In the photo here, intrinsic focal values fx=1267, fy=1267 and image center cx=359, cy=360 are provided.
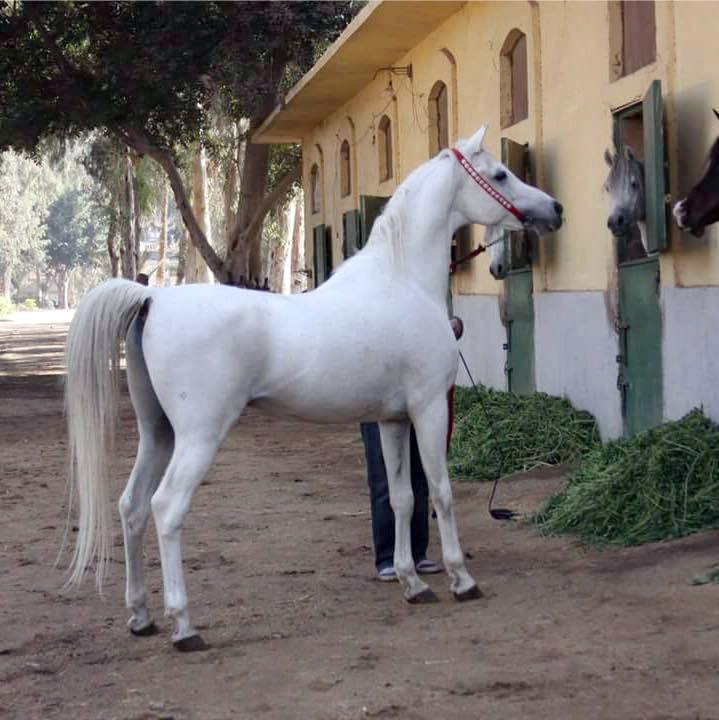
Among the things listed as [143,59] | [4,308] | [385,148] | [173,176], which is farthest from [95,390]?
[4,308]

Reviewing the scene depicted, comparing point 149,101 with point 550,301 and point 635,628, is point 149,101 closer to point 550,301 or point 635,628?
point 550,301

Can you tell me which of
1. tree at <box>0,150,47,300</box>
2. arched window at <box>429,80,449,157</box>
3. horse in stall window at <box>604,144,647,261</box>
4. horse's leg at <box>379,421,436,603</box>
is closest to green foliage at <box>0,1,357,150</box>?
arched window at <box>429,80,449,157</box>

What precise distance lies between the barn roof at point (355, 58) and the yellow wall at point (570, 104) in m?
0.23

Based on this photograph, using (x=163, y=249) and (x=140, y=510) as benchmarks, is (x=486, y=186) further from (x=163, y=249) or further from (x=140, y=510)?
(x=163, y=249)

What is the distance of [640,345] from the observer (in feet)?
31.7

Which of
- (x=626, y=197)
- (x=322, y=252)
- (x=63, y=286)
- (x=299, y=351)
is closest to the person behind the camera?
(x=299, y=351)

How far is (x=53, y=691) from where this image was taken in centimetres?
491

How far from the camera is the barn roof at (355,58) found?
48.0ft

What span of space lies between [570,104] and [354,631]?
676 centimetres

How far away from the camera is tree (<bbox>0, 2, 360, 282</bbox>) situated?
21.8 metres

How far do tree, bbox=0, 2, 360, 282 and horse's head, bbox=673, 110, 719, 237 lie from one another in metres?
15.3

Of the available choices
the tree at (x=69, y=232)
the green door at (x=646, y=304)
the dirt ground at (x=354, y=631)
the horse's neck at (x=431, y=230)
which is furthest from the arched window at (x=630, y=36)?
the tree at (x=69, y=232)

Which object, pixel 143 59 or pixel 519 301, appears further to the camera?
pixel 143 59

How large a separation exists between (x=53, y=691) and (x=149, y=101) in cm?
1888
